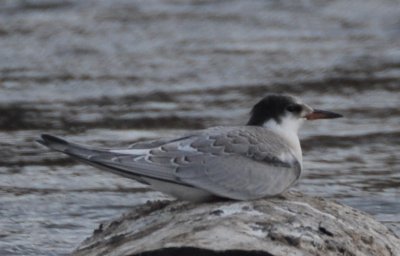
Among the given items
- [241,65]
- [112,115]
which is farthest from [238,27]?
[112,115]

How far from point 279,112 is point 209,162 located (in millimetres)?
647

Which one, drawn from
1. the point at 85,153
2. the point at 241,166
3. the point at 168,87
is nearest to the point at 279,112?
the point at 241,166

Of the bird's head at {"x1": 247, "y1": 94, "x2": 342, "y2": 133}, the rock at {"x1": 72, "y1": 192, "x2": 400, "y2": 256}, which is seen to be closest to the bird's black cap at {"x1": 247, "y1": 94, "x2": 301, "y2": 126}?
the bird's head at {"x1": 247, "y1": 94, "x2": 342, "y2": 133}

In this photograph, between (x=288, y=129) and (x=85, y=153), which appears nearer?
(x=85, y=153)

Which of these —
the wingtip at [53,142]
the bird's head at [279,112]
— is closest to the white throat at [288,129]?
the bird's head at [279,112]

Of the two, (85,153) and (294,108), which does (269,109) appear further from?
(85,153)

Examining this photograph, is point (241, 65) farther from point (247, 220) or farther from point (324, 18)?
point (247, 220)

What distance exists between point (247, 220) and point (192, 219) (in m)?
0.28

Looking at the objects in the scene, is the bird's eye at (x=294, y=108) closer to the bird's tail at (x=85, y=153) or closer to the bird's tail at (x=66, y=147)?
the bird's tail at (x=85, y=153)

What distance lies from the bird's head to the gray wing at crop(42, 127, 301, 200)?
222mm

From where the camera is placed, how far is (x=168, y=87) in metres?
12.6

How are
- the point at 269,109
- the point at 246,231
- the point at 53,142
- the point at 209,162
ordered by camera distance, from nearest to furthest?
the point at 246,231 → the point at 53,142 → the point at 209,162 → the point at 269,109

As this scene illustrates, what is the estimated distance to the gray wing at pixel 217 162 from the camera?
625 centimetres

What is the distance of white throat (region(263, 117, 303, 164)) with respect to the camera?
6.75 metres
